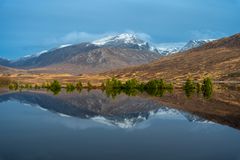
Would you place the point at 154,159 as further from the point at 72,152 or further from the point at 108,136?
the point at 108,136

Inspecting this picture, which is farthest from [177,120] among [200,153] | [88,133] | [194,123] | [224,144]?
[200,153]

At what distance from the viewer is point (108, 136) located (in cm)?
5800

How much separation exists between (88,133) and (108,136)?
4513mm

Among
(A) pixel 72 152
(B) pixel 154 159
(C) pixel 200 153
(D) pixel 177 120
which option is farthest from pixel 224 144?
(D) pixel 177 120

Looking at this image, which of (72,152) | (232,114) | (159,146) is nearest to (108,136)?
(159,146)

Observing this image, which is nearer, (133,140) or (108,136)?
(133,140)

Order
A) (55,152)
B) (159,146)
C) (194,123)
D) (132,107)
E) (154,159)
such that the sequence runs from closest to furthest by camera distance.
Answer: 1. (154,159)
2. (55,152)
3. (159,146)
4. (194,123)
5. (132,107)

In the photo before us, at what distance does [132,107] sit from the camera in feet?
388

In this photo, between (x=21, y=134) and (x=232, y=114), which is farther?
(x=232, y=114)

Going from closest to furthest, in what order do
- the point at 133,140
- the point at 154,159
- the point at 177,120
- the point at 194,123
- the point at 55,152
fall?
the point at 154,159 → the point at 55,152 → the point at 133,140 → the point at 194,123 → the point at 177,120

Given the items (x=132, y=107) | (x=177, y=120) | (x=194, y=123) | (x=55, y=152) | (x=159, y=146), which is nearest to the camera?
(x=55, y=152)

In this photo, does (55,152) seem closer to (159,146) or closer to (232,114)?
(159,146)

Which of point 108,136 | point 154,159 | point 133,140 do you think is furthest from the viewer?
point 108,136

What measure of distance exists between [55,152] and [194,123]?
3573 centimetres
